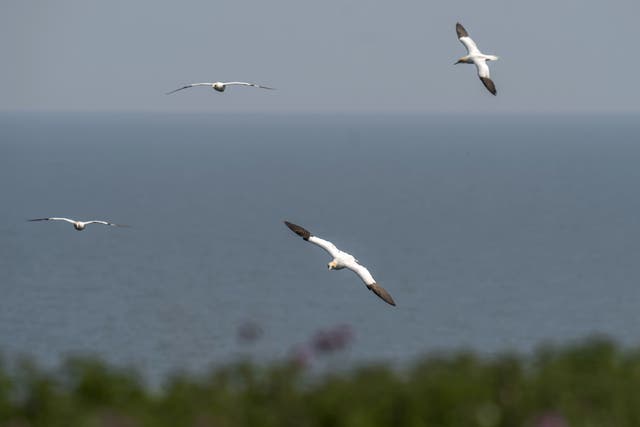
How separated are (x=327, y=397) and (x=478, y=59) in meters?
20.9

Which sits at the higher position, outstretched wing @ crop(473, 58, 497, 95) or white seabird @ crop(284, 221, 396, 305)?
outstretched wing @ crop(473, 58, 497, 95)

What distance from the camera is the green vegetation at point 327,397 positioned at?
25438mm

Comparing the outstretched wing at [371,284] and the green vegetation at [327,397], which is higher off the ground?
the green vegetation at [327,397]

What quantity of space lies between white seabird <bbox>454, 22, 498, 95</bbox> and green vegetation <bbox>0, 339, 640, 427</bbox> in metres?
12.5

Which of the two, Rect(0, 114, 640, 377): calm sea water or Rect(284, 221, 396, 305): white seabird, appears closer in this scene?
Rect(284, 221, 396, 305): white seabird

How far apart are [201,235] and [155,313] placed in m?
68.7

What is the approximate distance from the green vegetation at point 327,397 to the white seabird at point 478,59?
12.5 m

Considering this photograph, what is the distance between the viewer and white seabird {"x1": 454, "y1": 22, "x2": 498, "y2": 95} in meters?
41.0

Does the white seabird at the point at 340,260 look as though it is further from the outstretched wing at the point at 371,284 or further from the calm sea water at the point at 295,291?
the calm sea water at the point at 295,291

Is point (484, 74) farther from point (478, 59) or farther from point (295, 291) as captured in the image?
point (295, 291)

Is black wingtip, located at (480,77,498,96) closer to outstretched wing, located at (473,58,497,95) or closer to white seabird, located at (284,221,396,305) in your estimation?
outstretched wing, located at (473,58,497,95)

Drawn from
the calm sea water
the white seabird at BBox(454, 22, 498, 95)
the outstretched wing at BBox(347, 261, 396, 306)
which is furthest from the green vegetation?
the calm sea water

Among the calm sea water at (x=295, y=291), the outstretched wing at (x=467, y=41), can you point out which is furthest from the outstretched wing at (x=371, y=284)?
the calm sea water at (x=295, y=291)

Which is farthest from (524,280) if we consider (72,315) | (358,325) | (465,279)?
(72,315)
